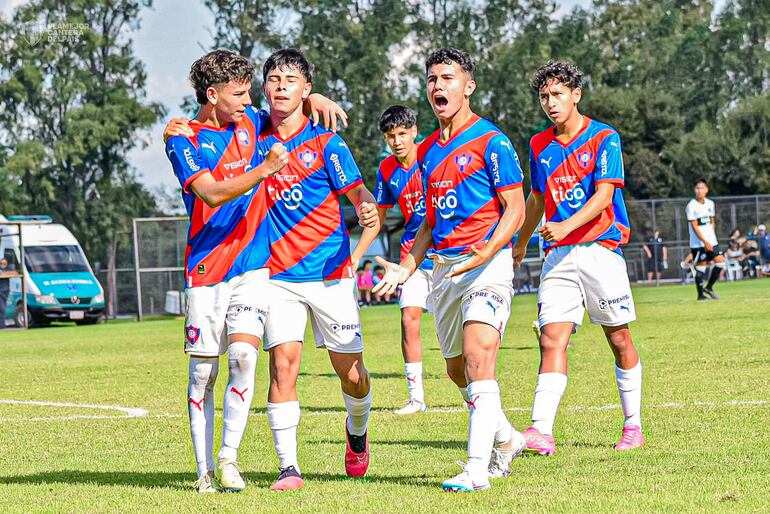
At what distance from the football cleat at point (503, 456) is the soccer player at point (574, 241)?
2.20 ft

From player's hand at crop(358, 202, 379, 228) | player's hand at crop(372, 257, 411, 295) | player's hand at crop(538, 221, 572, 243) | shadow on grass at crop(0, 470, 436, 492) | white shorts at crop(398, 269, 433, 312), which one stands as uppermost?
Result: player's hand at crop(358, 202, 379, 228)

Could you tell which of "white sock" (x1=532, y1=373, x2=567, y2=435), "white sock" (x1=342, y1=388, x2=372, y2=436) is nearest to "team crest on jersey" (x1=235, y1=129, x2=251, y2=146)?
"white sock" (x1=342, y1=388, x2=372, y2=436)

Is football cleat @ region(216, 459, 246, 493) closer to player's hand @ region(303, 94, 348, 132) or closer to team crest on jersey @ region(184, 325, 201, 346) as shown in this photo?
team crest on jersey @ region(184, 325, 201, 346)

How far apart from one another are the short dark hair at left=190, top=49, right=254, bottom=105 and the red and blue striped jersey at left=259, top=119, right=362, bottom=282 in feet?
1.82

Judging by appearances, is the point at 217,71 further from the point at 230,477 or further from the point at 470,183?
the point at 230,477

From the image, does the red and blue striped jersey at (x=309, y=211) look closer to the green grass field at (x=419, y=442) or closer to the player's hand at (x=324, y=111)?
the player's hand at (x=324, y=111)

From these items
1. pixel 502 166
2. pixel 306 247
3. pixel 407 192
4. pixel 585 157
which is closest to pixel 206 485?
pixel 306 247

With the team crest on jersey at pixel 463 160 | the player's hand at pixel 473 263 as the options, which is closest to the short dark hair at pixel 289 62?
the team crest on jersey at pixel 463 160

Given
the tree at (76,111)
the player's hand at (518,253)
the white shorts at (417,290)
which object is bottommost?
the white shorts at (417,290)

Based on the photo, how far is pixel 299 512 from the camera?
551cm

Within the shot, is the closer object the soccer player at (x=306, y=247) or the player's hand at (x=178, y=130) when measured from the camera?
the player's hand at (x=178, y=130)

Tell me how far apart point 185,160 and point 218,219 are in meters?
0.37

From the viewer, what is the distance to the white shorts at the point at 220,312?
635cm

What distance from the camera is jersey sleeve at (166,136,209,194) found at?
623 centimetres
